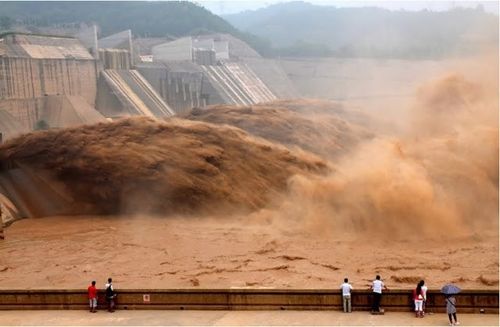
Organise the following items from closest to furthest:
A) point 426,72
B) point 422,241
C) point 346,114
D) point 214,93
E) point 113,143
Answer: point 422,241 → point 113,143 → point 346,114 → point 214,93 → point 426,72

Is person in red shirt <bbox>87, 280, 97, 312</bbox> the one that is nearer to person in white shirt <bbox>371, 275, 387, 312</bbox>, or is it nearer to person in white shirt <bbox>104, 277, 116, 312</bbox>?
person in white shirt <bbox>104, 277, 116, 312</bbox>

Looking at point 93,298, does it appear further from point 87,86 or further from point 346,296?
point 87,86

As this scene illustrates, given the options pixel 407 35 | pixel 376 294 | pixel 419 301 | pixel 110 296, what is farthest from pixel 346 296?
pixel 407 35

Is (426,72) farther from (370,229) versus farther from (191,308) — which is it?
(191,308)

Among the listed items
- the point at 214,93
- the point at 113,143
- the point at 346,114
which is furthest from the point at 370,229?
the point at 214,93

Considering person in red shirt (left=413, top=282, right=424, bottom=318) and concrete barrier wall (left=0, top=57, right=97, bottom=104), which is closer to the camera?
person in red shirt (left=413, top=282, right=424, bottom=318)

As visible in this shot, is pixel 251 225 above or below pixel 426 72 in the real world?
below

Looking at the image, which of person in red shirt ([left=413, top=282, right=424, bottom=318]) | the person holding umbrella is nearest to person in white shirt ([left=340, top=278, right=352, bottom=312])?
person in red shirt ([left=413, top=282, right=424, bottom=318])

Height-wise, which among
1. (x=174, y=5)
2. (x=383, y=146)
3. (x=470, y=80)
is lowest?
(x=383, y=146)

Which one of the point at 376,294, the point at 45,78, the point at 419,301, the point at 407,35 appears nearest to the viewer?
the point at 419,301
